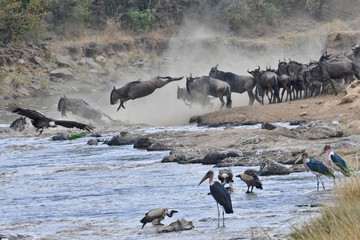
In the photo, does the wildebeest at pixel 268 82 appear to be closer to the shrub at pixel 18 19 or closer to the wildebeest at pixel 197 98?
the wildebeest at pixel 197 98

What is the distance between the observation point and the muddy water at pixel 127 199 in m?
11.2

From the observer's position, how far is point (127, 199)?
14391 mm

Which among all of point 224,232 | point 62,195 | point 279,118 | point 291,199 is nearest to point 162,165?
point 62,195

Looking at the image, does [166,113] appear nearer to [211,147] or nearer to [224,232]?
[211,147]

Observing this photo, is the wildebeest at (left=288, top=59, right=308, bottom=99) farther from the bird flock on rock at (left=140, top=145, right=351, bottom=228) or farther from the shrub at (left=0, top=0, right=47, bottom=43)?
the shrub at (left=0, top=0, right=47, bottom=43)

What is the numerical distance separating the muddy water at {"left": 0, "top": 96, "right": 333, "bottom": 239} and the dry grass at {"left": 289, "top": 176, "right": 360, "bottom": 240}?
40 centimetres

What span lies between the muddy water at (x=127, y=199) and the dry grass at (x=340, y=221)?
40 centimetres

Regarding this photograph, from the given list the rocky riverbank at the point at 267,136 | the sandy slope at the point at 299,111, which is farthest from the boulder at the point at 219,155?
the sandy slope at the point at 299,111

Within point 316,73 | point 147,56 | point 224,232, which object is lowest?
point 224,232

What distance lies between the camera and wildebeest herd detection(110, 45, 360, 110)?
3178 centimetres

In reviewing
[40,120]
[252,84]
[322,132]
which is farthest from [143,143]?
[252,84]

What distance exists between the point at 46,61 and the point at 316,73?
22994mm

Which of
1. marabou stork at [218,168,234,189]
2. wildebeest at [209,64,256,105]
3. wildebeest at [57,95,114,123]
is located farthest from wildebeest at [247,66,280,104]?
marabou stork at [218,168,234,189]

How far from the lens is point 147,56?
2194 inches
